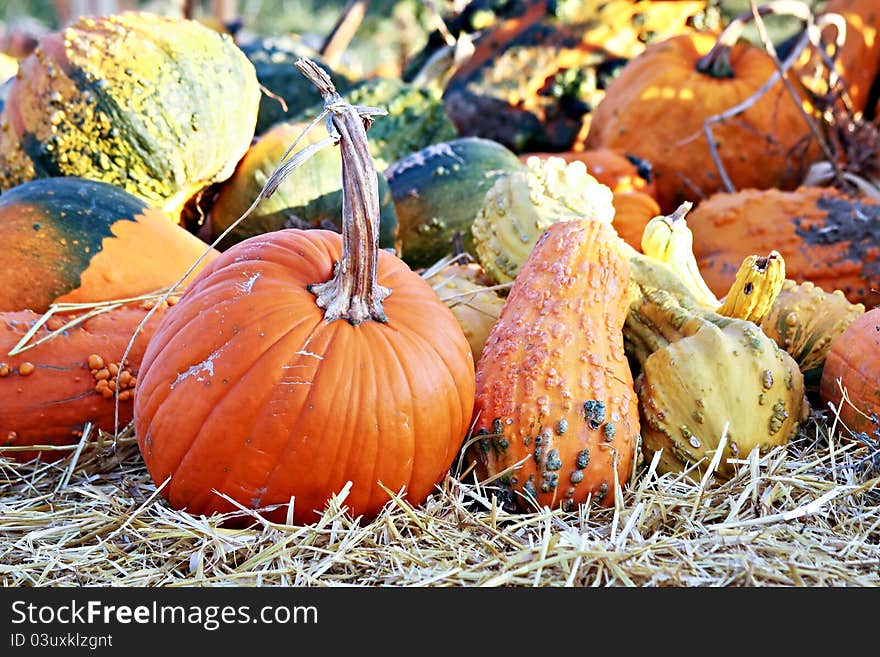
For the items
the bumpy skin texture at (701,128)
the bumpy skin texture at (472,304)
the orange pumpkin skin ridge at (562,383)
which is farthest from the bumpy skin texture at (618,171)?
the orange pumpkin skin ridge at (562,383)

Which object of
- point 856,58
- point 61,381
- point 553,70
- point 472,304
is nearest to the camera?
point 61,381

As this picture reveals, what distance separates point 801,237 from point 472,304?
141 centimetres

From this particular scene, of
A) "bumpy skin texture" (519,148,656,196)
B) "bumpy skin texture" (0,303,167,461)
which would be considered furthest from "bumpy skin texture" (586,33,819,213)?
"bumpy skin texture" (0,303,167,461)

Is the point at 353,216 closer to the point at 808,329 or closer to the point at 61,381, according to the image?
the point at 61,381

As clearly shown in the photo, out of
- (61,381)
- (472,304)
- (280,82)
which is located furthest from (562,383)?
(280,82)

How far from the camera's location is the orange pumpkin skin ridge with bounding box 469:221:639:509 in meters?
2.11

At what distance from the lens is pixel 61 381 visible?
2371 mm

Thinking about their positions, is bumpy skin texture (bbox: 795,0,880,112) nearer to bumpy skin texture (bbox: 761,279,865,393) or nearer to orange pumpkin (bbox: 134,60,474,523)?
bumpy skin texture (bbox: 761,279,865,393)

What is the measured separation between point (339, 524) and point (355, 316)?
429 mm

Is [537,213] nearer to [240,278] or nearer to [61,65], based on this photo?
[240,278]

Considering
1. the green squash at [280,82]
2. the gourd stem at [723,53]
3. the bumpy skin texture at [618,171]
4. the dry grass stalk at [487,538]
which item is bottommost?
the dry grass stalk at [487,538]

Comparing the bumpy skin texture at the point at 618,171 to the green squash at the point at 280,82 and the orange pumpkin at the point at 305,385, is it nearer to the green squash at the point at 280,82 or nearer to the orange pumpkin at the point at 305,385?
the green squash at the point at 280,82

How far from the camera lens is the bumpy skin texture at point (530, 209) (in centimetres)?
273

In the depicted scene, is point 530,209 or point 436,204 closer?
point 530,209
